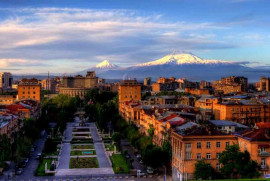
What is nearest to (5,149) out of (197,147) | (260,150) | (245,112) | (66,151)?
(66,151)

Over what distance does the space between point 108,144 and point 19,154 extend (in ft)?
83.3

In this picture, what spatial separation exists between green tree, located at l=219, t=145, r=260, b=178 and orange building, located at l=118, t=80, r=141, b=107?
92851 mm

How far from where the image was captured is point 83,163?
6744cm

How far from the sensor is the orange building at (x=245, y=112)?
88.9 metres

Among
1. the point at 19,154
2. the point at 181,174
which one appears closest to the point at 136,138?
the point at 19,154

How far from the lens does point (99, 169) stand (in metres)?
63.2

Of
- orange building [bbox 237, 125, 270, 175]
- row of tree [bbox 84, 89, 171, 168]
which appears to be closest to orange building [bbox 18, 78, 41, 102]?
row of tree [bbox 84, 89, 171, 168]

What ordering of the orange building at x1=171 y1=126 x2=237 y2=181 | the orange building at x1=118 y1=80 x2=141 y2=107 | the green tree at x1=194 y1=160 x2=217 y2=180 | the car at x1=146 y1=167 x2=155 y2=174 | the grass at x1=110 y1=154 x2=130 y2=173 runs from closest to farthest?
1. the green tree at x1=194 y1=160 x2=217 y2=180
2. the orange building at x1=171 y1=126 x2=237 y2=181
3. the car at x1=146 y1=167 x2=155 y2=174
4. the grass at x1=110 y1=154 x2=130 y2=173
5. the orange building at x1=118 y1=80 x2=141 y2=107

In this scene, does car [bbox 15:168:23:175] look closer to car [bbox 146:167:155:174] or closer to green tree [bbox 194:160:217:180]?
car [bbox 146:167:155:174]

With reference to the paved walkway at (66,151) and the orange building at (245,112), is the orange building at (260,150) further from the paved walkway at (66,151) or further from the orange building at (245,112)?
the orange building at (245,112)

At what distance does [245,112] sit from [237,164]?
44613mm

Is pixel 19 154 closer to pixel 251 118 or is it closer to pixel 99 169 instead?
pixel 99 169

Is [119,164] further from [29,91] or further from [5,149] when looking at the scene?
[29,91]

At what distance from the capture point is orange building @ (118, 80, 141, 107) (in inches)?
5536
